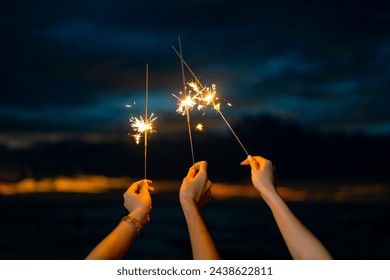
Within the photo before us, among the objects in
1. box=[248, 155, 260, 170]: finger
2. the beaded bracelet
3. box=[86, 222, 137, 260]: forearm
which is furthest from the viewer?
box=[248, 155, 260, 170]: finger

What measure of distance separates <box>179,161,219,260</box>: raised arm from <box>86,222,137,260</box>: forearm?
1.24ft

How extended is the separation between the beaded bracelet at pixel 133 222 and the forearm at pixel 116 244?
0.02m

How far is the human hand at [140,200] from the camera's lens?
11.3 feet

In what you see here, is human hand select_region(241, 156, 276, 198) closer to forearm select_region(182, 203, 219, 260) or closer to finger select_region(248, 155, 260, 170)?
finger select_region(248, 155, 260, 170)

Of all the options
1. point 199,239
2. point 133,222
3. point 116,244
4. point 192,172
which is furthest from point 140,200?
point 199,239

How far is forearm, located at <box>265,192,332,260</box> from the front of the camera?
2.76 meters

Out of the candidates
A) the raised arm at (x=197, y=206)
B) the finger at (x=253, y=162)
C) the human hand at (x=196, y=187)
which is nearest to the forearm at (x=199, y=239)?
the raised arm at (x=197, y=206)

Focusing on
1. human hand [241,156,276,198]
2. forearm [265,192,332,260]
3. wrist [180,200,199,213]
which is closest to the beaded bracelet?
wrist [180,200,199,213]

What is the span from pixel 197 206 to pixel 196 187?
132 mm

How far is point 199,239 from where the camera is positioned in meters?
2.95

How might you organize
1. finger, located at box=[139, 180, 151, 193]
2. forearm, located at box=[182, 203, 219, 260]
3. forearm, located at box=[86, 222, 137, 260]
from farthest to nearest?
finger, located at box=[139, 180, 151, 193] < forearm, located at box=[86, 222, 137, 260] < forearm, located at box=[182, 203, 219, 260]
